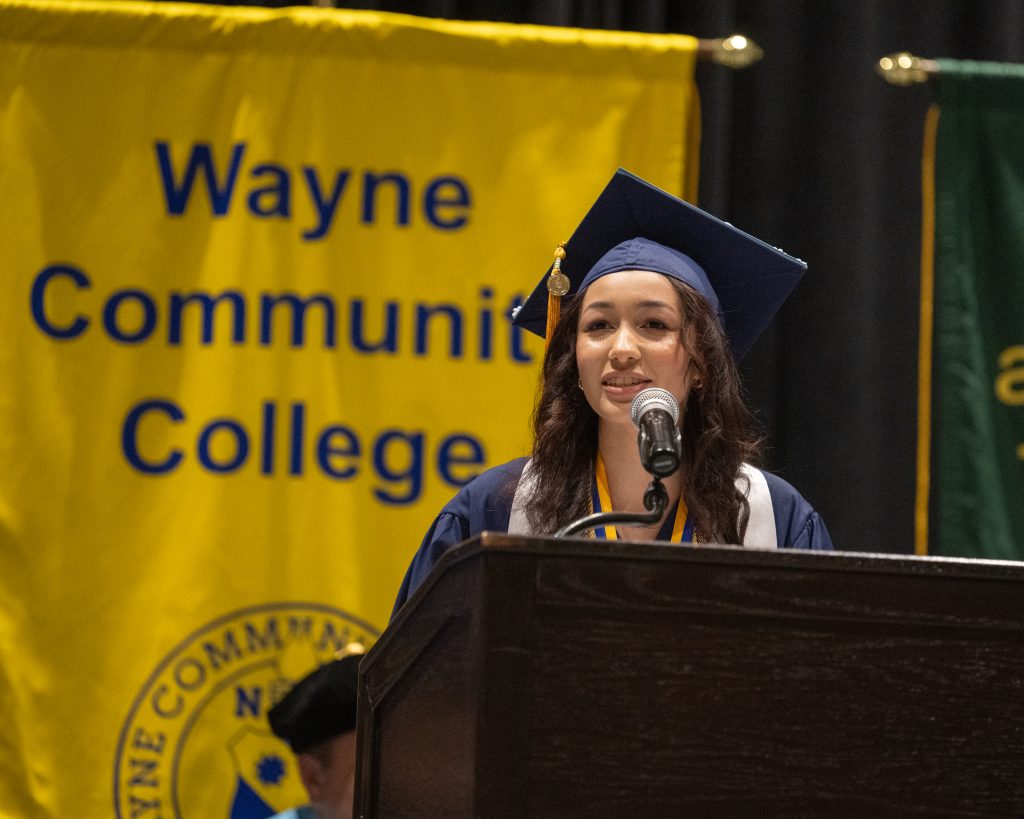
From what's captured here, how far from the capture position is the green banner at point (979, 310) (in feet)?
11.4

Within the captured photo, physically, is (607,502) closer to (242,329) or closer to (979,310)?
(242,329)

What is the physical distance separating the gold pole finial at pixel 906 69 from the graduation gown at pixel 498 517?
5.08ft

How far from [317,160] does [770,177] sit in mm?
1237

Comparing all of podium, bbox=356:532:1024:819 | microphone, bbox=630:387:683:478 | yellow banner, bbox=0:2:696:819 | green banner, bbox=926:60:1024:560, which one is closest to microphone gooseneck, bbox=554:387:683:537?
microphone, bbox=630:387:683:478

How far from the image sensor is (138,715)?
10.7 ft

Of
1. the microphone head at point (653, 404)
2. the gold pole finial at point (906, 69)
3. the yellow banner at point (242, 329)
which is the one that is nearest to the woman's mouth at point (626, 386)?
the microphone head at point (653, 404)

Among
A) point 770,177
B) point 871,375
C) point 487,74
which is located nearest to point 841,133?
point 770,177

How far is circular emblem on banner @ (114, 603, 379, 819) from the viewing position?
10.6ft

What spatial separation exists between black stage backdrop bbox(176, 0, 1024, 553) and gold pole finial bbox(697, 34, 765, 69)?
263 mm

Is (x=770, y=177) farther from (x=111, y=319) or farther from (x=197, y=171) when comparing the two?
(x=111, y=319)

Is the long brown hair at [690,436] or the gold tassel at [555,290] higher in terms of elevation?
the gold tassel at [555,290]

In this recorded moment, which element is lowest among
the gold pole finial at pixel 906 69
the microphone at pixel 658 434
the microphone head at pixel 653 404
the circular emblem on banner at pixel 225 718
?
the circular emblem on banner at pixel 225 718

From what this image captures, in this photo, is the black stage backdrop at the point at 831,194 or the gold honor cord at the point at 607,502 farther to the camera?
the black stage backdrop at the point at 831,194

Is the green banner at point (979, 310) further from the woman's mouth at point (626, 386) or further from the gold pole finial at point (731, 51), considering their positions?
the woman's mouth at point (626, 386)
